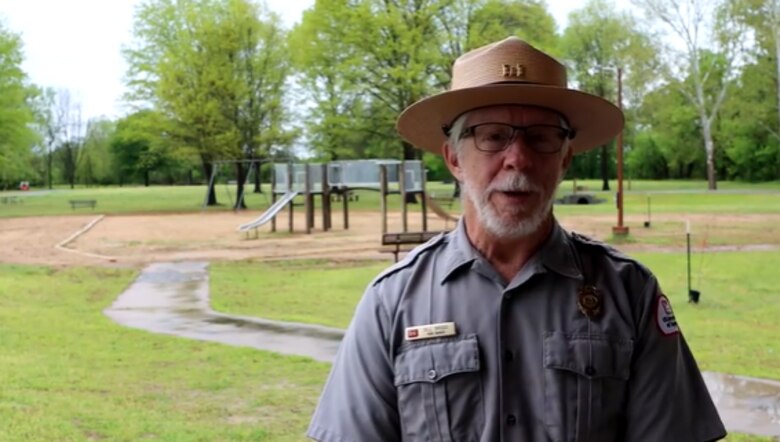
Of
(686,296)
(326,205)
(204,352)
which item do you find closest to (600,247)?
(204,352)

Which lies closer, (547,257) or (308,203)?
(547,257)

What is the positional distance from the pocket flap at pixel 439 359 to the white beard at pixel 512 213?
0.25 metres

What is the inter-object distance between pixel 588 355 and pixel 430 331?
1.09 feet

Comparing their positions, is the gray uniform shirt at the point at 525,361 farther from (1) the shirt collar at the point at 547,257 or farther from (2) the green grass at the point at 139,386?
(2) the green grass at the point at 139,386

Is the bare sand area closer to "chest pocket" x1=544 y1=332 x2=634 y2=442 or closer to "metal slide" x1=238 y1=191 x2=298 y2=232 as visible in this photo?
"metal slide" x1=238 y1=191 x2=298 y2=232

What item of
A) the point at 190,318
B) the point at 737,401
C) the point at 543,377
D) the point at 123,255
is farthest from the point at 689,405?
the point at 123,255

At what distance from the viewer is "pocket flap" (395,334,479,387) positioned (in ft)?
6.55

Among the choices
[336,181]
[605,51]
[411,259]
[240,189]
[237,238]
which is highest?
[605,51]

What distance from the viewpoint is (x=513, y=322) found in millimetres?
2021

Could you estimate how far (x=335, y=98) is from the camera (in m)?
49.8

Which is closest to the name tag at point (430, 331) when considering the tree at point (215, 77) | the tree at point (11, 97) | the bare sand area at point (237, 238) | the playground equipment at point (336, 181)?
the bare sand area at point (237, 238)

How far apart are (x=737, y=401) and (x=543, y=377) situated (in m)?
4.92

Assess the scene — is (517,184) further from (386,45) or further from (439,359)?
(386,45)

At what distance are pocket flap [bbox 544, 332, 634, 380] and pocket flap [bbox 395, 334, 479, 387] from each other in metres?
0.16
